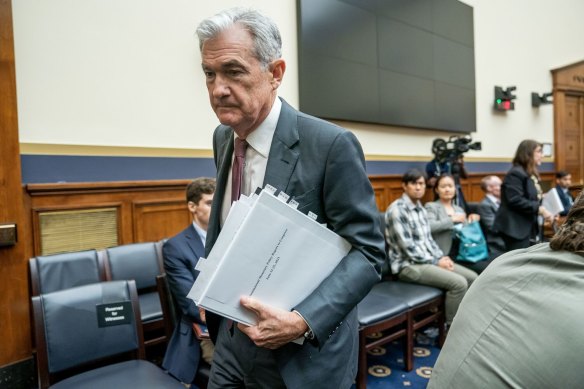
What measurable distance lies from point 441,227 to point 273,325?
275cm

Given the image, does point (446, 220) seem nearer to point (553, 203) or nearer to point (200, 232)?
point (553, 203)

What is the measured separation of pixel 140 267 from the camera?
8.73 feet

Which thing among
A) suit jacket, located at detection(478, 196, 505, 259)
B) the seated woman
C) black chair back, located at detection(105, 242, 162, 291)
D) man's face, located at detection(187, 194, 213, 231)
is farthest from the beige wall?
suit jacket, located at detection(478, 196, 505, 259)

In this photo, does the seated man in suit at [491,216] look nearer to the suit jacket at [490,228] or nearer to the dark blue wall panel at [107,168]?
the suit jacket at [490,228]

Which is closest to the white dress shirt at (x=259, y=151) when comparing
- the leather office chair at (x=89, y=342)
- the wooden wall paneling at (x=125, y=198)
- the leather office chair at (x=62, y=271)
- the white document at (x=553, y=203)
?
the leather office chair at (x=89, y=342)

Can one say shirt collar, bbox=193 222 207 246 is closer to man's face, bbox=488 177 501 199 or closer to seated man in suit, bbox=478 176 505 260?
seated man in suit, bbox=478 176 505 260

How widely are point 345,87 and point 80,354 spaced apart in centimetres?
371

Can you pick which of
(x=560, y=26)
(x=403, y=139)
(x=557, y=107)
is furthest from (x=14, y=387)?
(x=560, y=26)

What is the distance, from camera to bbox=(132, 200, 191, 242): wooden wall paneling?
316 centimetres

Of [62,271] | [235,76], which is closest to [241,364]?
[235,76]

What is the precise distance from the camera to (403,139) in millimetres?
5312

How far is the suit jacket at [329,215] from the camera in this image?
2.88 feet

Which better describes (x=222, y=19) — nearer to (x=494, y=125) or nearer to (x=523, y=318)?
(x=523, y=318)

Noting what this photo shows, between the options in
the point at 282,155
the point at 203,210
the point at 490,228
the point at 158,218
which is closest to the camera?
the point at 282,155
